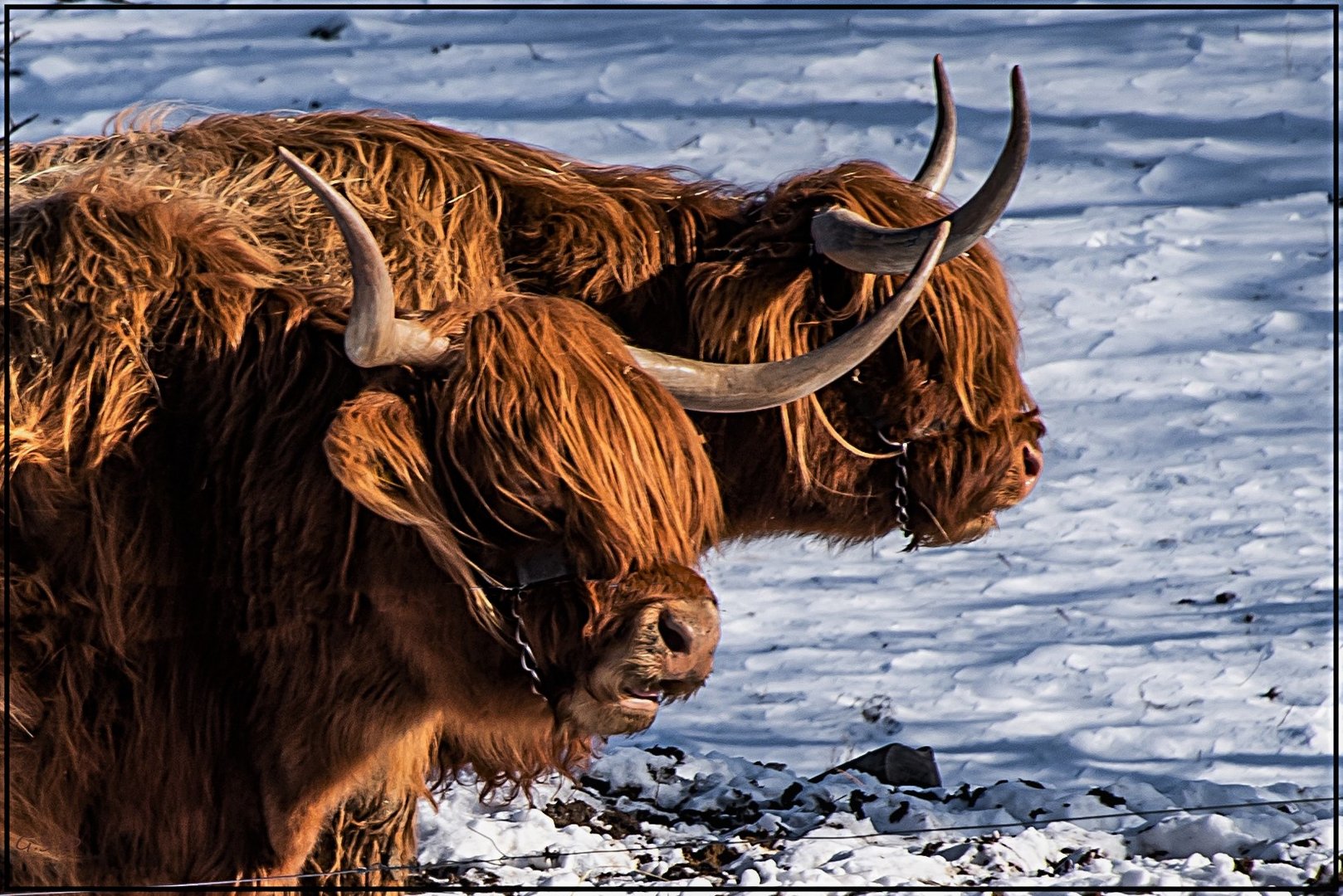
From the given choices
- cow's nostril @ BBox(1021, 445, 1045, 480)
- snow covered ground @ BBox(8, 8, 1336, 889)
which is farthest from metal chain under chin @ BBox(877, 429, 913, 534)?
snow covered ground @ BBox(8, 8, 1336, 889)

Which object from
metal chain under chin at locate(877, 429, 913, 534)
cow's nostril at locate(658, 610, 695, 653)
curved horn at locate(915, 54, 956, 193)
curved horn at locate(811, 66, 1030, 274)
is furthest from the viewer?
curved horn at locate(915, 54, 956, 193)

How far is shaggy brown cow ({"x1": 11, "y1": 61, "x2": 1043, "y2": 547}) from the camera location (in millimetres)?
3791

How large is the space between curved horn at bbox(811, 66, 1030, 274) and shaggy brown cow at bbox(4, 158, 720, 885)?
0.99 meters

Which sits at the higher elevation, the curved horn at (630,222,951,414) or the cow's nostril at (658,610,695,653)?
the curved horn at (630,222,951,414)

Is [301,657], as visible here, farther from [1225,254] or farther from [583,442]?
[1225,254]

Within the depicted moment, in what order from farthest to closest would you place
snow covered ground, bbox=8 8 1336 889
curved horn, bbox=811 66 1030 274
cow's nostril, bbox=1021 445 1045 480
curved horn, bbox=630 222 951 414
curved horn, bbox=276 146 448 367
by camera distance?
snow covered ground, bbox=8 8 1336 889
cow's nostril, bbox=1021 445 1045 480
curved horn, bbox=811 66 1030 274
curved horn, bbox=630 222 951 414
curved horn, bbox=276 146 448 367

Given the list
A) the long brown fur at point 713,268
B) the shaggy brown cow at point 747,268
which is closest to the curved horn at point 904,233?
the shaggy brown cow at point 747,268

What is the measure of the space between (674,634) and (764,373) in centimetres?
60

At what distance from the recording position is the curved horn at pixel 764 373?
304 centimetres

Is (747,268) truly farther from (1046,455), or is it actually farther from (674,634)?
(1046,455)

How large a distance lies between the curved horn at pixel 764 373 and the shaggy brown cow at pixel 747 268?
75 centimetres

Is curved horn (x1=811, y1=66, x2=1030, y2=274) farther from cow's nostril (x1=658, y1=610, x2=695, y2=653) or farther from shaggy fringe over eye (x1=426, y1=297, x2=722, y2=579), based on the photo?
cow's nostril (x1=658, y1=610, x2=695, y2=653)

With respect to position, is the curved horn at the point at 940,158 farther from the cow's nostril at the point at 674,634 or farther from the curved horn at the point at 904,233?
the cow's nostril at the point at 674,634

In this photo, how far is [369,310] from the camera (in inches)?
106
